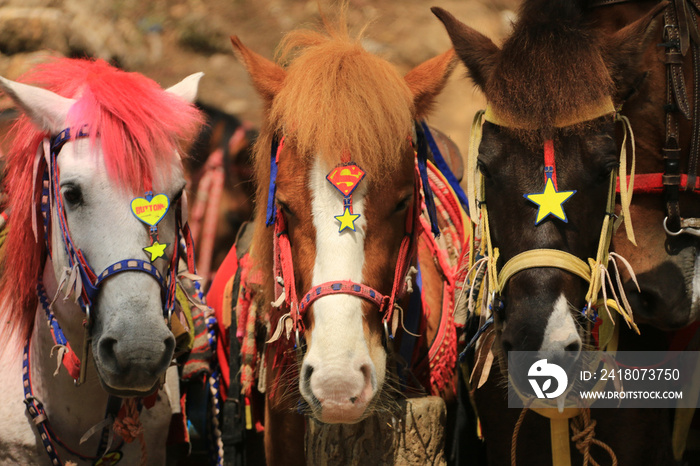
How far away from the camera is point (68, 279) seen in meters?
2.26

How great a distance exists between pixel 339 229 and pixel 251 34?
5788 mm

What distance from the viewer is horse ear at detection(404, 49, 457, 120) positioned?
8.38 feet

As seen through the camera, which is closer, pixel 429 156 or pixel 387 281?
pixel 387 281

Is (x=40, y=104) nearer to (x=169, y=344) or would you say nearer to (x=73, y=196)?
(x=73, y=196)

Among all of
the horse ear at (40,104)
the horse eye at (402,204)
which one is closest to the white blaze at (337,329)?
the horse eye at (402,204)

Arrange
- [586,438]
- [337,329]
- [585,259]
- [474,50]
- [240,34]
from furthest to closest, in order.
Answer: [240,34], [474,50], [586,438], [585,259], [337,329]

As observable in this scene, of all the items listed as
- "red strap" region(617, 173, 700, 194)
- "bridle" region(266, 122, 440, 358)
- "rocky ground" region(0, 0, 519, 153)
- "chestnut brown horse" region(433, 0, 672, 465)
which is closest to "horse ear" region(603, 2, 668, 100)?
"chestnut brown horse" region(433, 0, 672, 465)

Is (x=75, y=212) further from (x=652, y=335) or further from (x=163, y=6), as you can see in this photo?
(x=163, y=6)

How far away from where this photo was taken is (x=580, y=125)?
220cm

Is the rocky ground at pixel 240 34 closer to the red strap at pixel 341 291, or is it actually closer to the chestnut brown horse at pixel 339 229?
the chestnut brown horse at pixel 339 229

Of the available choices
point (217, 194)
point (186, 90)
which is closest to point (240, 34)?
point (217, 194)

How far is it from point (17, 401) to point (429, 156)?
203 centimetres

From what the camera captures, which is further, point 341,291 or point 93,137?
point 93,137

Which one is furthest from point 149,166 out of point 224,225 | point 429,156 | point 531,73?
point 224,225
